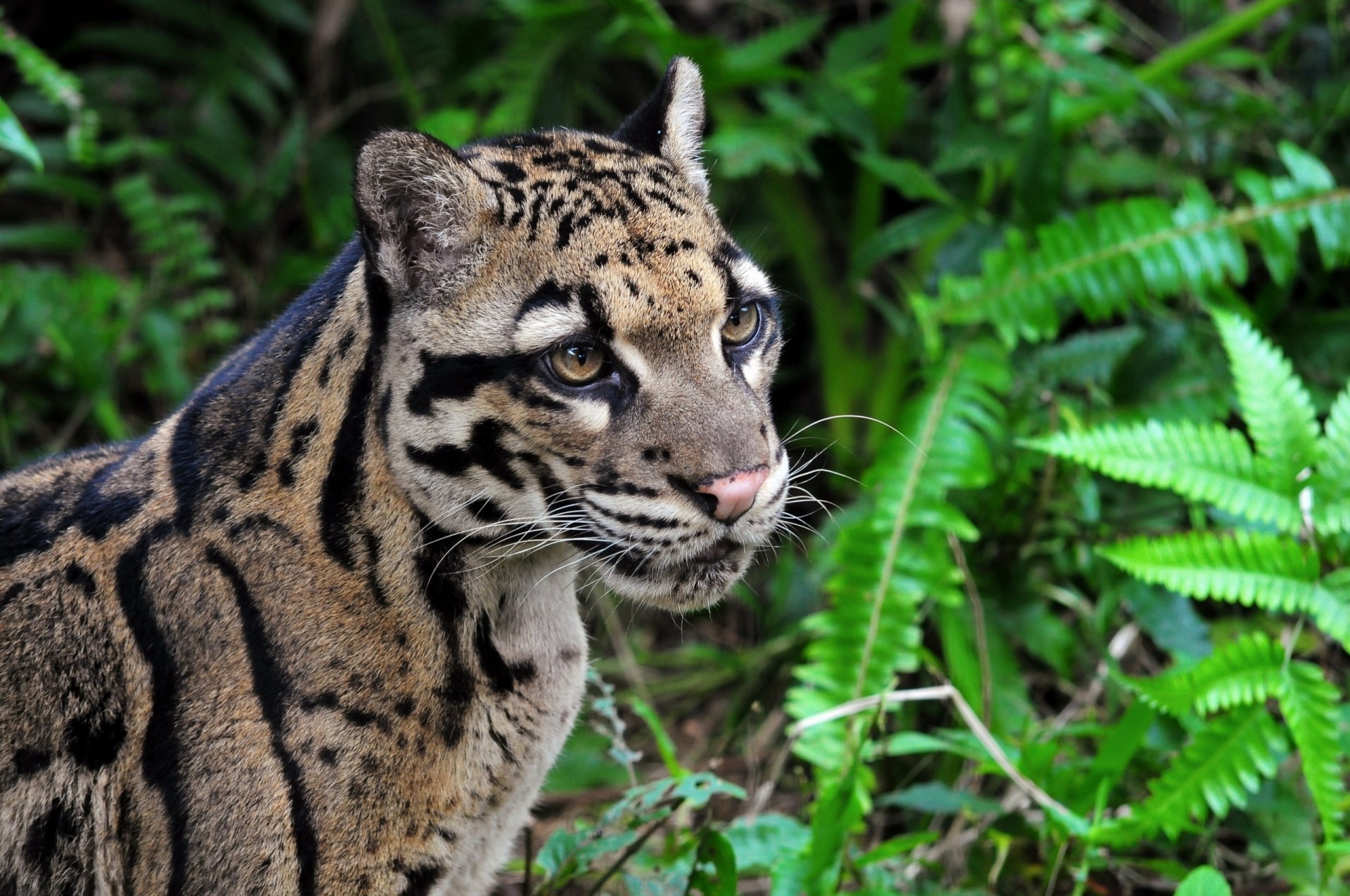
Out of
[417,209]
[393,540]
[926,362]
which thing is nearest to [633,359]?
[417,209]

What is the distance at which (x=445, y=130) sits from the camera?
5.76m

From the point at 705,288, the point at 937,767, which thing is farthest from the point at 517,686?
the point at 937,767

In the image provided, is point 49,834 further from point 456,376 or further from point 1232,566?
point 1232,566

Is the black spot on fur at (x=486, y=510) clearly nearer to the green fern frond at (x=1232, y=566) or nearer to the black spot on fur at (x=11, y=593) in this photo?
the black spot on fur at (x=11, y=593)

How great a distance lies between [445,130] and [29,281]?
2.00m

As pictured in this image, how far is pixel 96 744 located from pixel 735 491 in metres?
1.50

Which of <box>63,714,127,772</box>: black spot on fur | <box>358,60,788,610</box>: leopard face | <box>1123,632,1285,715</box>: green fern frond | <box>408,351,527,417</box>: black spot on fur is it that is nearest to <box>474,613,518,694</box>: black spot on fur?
<box>358,60,788,610</box>: leopard face

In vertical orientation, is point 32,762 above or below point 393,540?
below

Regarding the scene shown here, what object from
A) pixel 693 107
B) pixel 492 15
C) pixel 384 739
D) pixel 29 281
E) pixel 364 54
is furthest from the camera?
pixel 364 54

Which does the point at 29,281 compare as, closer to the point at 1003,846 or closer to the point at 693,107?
the point at 693,107

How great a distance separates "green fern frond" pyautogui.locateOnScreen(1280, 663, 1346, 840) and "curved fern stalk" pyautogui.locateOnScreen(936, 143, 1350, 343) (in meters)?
1.55

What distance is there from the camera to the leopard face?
9.23 ft

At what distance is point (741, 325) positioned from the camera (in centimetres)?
307

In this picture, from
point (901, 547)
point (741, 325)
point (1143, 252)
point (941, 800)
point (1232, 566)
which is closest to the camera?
point (741, 325)
